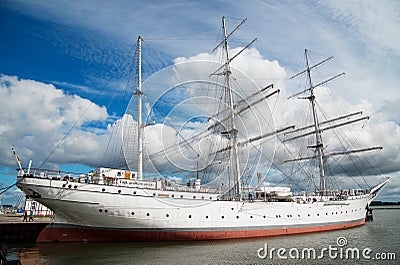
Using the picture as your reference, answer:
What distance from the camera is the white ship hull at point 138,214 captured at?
22031 millimetres

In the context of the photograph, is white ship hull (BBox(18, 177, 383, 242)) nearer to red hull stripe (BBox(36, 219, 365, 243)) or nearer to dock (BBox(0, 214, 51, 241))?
red hull stripe (BBox(36, 219, 365, 243))

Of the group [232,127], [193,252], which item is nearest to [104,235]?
[193,252]

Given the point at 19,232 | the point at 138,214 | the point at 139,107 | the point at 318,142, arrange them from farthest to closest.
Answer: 1. the point at 318,142
2. the point at 139,107
3. the point at 19,232
4. the point at 138,214

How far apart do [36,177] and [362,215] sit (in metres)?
44.7

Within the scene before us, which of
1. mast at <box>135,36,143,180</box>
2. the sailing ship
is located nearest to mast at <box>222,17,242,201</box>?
the sailing ship

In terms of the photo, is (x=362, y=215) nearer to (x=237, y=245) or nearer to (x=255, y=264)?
(x=237, y=245)

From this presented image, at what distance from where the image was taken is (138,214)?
23.1 meters

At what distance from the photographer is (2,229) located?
2497 cm

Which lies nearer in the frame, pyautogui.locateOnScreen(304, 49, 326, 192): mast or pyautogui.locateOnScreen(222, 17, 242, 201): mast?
pyautogui.locateOnScreen(222, 17, 242, 201): mast

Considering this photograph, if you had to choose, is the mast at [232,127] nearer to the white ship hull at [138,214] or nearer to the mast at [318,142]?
the white ship hull at [138,214]

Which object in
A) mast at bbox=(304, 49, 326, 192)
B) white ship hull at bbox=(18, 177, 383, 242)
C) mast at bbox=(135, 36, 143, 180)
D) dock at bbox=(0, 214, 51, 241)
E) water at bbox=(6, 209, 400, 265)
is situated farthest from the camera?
mast at bbox=(304, 49, 326, 192)

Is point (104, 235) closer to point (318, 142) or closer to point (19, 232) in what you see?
point (19, 232)

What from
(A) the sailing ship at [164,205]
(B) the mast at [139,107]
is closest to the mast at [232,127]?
(A) the sailing ship at [164,205]

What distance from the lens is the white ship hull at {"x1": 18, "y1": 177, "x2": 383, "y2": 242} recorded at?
22031 mm
